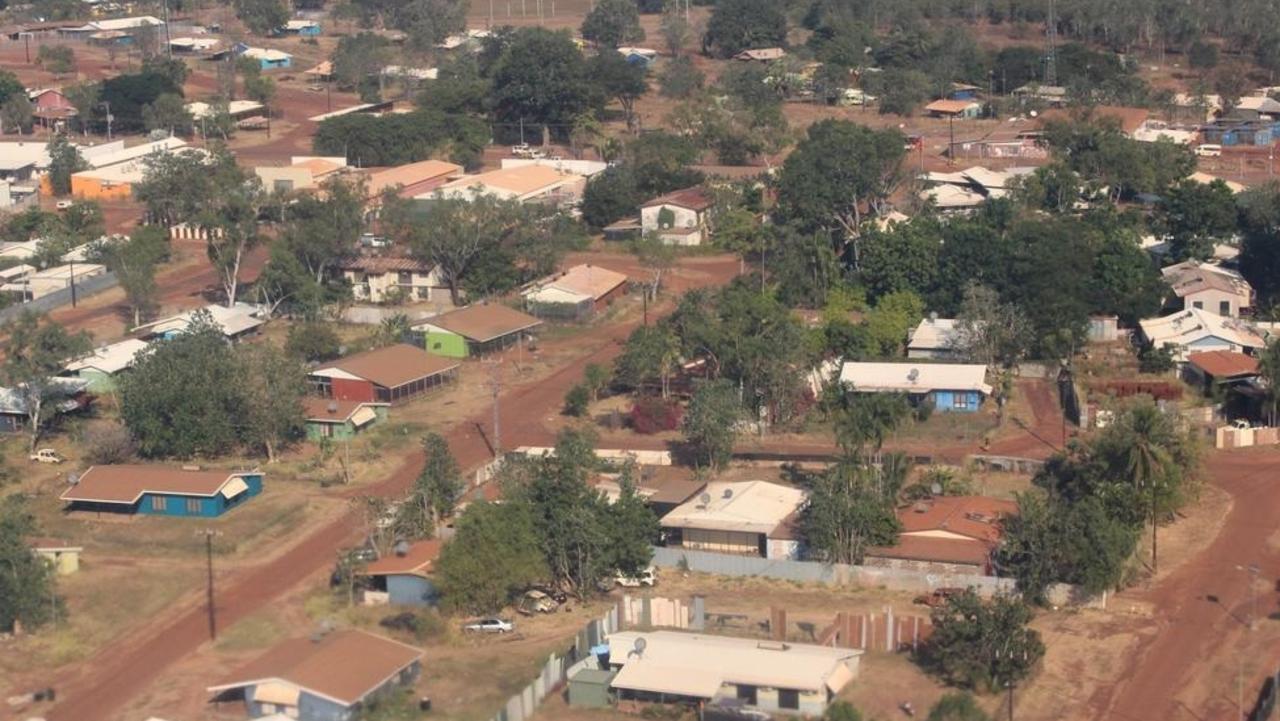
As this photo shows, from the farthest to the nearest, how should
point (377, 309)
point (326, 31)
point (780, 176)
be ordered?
point (326, 31), point (780, 176), point (377, 309)

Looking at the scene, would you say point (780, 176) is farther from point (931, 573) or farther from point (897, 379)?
point (931, 573)

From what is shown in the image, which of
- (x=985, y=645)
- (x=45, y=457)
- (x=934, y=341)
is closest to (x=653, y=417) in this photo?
(x=934, y=341)

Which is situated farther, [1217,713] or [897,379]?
[897,379]

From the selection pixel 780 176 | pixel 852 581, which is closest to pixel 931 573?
pixel 852 581

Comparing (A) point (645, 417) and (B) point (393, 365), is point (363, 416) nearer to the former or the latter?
(B) point (393, 365)

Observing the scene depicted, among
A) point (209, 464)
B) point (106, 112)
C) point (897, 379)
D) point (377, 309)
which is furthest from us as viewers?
point (106, 112)

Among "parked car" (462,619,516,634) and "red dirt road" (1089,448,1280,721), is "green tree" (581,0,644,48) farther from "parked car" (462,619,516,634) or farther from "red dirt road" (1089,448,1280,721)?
"parked car" (462,619,516,634)
